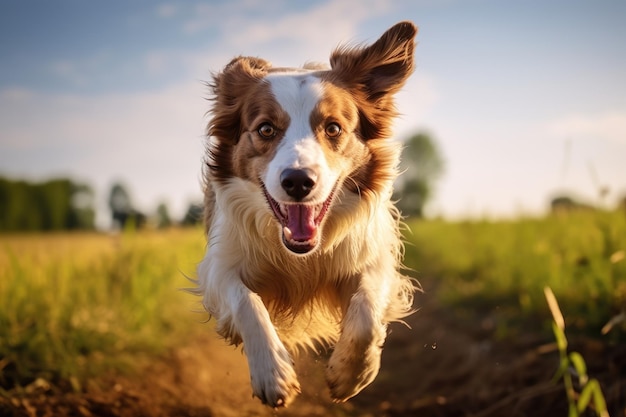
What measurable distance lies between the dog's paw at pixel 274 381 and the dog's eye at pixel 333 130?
4.23 ft

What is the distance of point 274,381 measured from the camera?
3115mm

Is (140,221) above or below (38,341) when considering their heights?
above

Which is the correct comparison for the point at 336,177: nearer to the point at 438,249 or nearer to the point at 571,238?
the point at 571,238

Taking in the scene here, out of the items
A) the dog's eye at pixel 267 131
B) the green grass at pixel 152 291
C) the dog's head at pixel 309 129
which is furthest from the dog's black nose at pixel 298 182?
the green grass at pixel 152 291

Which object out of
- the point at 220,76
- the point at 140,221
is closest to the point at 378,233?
the point at 220,76

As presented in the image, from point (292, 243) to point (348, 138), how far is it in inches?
29.9

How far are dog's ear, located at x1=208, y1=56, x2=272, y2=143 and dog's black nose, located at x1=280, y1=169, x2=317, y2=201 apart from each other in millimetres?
938

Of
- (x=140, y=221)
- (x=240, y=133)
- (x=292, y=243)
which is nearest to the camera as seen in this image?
(x=292, y=243)

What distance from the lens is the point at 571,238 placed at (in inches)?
287

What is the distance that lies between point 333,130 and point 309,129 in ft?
0.61

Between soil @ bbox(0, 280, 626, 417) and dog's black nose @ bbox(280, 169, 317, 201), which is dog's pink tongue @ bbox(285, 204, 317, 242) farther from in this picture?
soil @ bbox(0, 280, 626, 417)

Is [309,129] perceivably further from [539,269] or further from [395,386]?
[539,269]

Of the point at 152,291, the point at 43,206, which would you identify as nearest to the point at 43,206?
the point at 43,206

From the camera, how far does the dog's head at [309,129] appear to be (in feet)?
11.2
